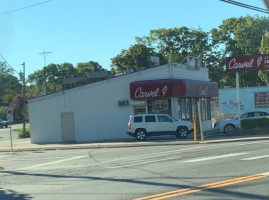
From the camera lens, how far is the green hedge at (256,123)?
26.4 meters

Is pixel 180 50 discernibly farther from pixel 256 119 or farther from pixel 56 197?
pixel 56 197

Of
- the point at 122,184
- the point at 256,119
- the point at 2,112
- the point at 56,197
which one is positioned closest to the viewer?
the point at 56,197

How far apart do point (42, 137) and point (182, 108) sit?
1163cm

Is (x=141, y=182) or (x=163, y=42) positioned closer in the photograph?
(x=141, y=182)

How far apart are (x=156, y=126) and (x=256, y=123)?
22.0 ft

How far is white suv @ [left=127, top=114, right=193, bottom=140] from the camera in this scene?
85.7 ft

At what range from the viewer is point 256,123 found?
26.5 m

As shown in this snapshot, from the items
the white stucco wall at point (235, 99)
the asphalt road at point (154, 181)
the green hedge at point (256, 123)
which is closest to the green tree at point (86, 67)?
the white stucco wall at point (235, 99)

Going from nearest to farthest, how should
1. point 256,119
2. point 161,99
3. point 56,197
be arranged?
point 56,197
point 256,119
point 161,99

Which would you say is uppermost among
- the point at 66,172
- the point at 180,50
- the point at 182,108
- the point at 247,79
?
the point at 180,50

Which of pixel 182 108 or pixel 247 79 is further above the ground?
pixel 247 79

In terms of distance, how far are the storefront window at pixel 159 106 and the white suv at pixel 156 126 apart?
3.31 meters

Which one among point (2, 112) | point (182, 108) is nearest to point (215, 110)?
point (182, 108)

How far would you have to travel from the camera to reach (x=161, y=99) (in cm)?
2967
